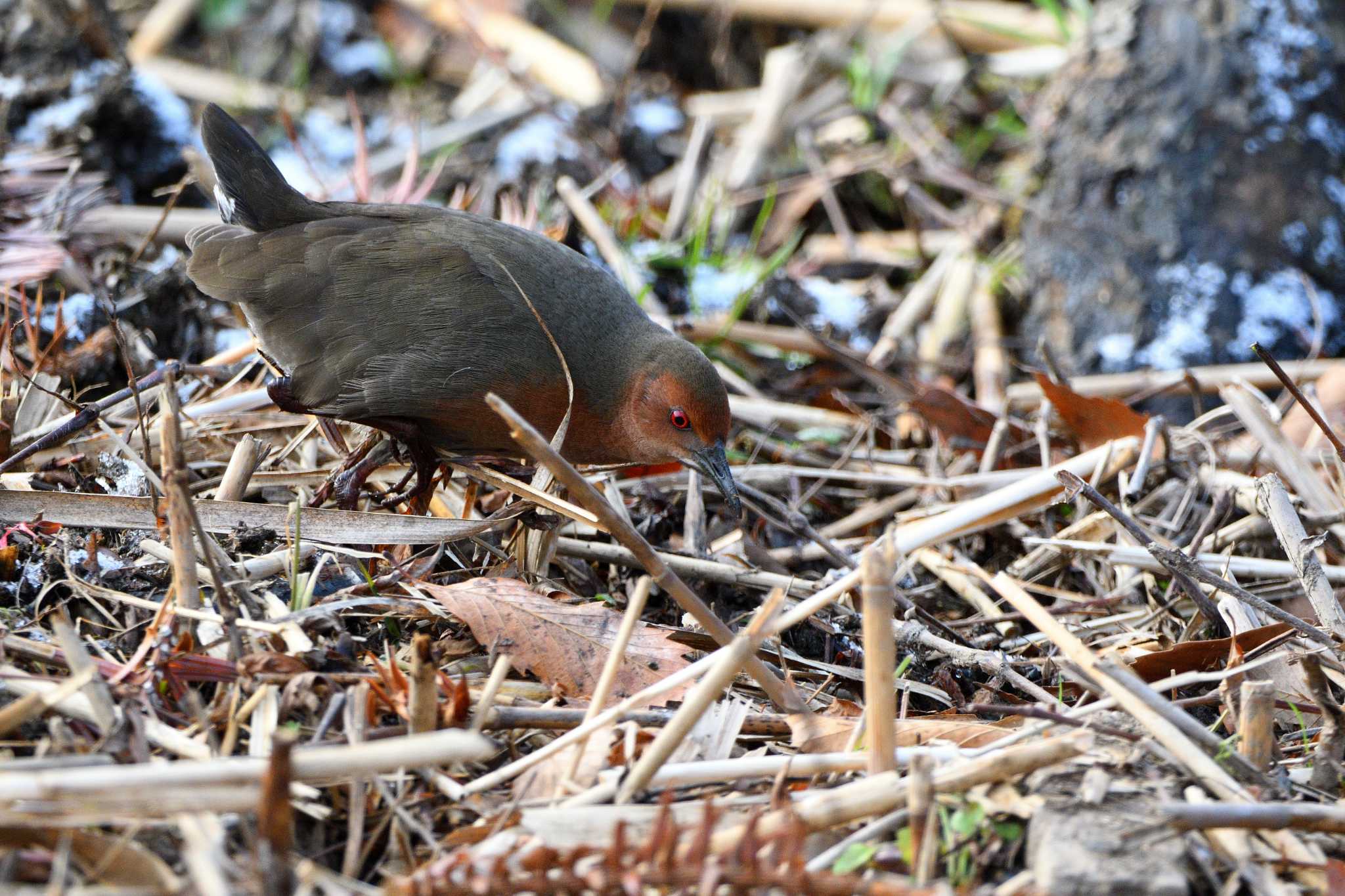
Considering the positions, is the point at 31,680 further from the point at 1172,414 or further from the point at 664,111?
the point at 664,111

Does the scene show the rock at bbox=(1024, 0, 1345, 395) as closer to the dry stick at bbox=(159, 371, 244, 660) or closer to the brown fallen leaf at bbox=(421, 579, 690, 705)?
the brown fallen leaf at bbox=(421, 579, 690, 705)

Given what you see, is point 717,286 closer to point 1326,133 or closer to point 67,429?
point 1326,133

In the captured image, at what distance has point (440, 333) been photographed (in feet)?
12.5

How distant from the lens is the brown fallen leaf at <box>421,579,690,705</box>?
2871 millimetres

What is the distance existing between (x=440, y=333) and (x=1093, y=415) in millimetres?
2147

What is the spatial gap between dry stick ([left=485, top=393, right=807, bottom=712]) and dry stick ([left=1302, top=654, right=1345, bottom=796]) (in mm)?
1047

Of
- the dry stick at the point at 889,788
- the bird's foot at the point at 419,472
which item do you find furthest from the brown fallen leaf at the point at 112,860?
the bird's foot at the point at 419,472

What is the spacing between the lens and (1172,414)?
207 inches

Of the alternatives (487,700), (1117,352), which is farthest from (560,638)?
(1117,352)

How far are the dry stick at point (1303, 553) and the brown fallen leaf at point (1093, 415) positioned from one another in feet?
2.67

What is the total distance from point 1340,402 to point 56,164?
198 inches

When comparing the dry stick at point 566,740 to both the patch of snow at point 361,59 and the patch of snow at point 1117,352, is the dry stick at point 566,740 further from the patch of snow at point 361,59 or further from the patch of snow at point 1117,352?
the patch of snow at point 361,59

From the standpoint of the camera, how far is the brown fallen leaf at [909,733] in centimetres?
268

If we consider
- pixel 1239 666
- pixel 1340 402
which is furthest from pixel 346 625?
pixel 1340 402
